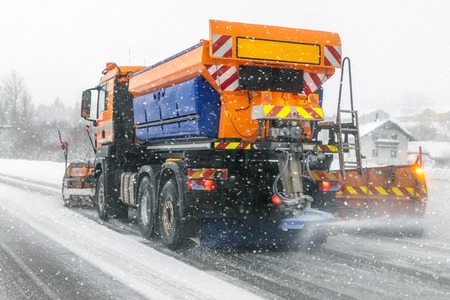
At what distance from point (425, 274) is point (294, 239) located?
210cm

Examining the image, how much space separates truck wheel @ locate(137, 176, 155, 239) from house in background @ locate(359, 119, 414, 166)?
61.8m

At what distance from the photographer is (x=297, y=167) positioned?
6.87 metres

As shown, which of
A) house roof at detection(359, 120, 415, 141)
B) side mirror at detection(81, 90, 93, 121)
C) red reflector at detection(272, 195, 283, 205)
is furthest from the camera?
house roof at detection(359, 120, 415, 141)

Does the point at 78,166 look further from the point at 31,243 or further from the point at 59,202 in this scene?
the point at 31,243

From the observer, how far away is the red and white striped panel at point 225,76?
688 centimetres

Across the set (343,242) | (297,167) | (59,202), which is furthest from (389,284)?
(59,202)

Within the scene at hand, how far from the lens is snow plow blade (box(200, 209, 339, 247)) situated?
272 inches

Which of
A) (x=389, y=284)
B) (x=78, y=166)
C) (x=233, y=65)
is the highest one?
(x=233, y=65)

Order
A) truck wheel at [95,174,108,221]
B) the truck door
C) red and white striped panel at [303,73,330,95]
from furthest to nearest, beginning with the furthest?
truck wheel at [95,174,108,221]
the truck door
red and white striped panel at [303,73,330,95]

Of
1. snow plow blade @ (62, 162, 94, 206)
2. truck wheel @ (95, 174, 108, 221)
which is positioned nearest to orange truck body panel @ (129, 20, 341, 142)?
truck wheel @ (95, 174, 108, 221)

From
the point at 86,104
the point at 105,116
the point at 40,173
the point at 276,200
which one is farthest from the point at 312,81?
the point at 40,173

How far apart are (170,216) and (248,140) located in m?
1.64

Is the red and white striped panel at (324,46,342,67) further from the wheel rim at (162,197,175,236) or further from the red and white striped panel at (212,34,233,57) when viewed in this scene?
the wheel rim at (162,197,175,236)

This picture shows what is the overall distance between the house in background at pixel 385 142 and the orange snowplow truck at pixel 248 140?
62497mm
